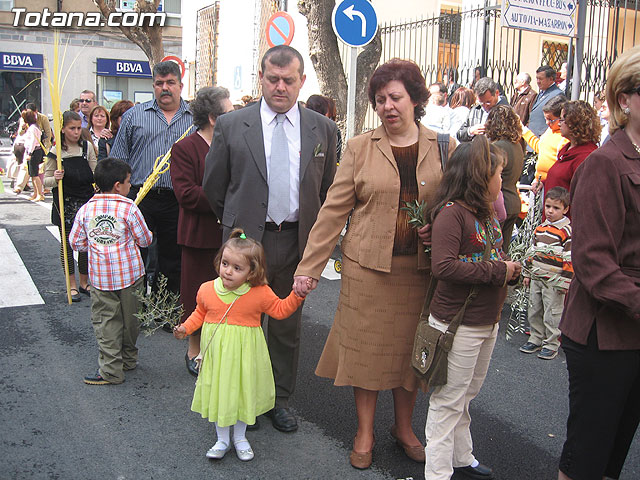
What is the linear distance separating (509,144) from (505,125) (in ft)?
0.59

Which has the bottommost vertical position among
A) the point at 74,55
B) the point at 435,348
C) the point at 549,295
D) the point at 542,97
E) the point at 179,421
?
the point at 179,421

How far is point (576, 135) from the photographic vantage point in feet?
19.6

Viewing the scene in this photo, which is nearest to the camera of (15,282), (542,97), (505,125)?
(505,125)

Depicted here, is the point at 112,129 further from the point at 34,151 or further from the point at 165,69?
the point at 34,151

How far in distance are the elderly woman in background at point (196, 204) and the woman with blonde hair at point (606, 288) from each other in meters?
2.81

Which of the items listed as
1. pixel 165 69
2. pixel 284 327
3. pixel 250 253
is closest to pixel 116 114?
pixel 165 69

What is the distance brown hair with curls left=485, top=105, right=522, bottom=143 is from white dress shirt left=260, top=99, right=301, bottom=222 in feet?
9.38

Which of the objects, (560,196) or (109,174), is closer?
(109,174)

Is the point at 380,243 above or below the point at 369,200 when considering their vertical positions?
below

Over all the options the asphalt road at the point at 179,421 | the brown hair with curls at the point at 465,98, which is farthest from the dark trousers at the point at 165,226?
the brown hair with curls at the point at 465,98

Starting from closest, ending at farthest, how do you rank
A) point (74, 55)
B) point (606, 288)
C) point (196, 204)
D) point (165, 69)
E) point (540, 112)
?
point (606, 288) < point (196, 204) < point (165, 69) < point (540, 112) < point (74, 55)

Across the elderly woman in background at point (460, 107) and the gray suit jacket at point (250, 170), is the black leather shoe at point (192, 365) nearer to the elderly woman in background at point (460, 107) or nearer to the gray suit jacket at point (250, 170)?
the gray suit jacket at point (250, 170)

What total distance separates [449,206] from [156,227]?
10.7 feet

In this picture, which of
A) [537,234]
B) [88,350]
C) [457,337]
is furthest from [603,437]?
[88,350]
